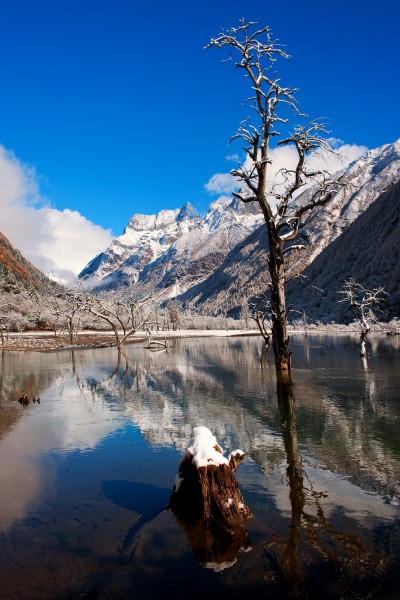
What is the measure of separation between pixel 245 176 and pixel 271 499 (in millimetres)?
12890

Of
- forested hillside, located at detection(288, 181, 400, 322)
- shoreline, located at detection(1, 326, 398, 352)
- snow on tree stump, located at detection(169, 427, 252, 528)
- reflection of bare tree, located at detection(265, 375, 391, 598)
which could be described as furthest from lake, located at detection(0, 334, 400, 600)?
forested hillside, located at detection(288, 181, 400, 322)

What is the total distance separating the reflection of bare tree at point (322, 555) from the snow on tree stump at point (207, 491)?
77 centimetres

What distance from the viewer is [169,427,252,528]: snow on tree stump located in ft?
20.2

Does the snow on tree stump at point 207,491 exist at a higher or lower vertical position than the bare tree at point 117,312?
lower

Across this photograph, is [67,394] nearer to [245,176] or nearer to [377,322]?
[245,176]

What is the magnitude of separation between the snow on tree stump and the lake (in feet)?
0.64

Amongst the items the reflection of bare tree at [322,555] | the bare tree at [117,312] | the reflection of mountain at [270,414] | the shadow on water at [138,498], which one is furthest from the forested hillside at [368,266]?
the reflection of bare tree at [322,555]

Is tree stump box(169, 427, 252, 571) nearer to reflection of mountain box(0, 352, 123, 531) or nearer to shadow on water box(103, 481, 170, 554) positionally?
shadow on water box(103, 481, 170, 554)

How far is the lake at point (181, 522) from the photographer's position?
16.1ft

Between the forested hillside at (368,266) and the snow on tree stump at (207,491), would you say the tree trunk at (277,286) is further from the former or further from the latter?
the forested hillside at (368,266)

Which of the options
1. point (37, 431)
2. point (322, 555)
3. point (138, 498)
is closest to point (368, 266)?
point (37, 431)

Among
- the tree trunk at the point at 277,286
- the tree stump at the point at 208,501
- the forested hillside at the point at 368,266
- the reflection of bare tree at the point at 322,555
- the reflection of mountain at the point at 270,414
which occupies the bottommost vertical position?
the reflection of mountain at the point at 270,414

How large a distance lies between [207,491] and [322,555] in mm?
1743

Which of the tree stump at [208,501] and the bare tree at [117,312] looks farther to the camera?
the bare tree at [117,312]
